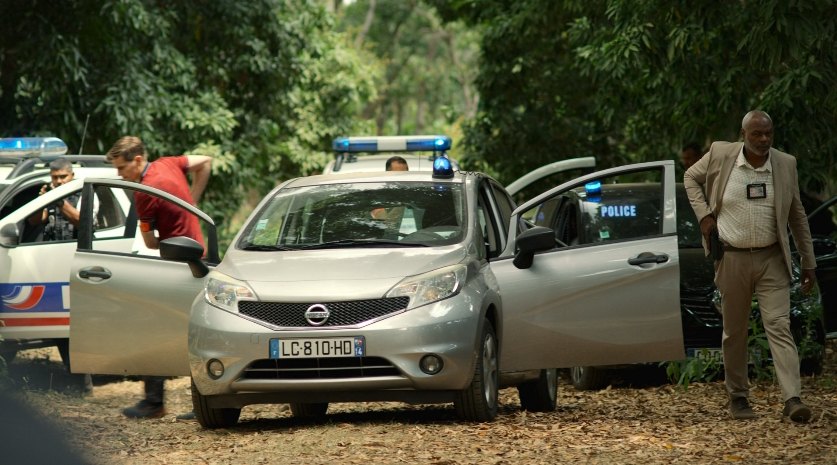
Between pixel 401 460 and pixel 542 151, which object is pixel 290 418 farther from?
pixel 542 151

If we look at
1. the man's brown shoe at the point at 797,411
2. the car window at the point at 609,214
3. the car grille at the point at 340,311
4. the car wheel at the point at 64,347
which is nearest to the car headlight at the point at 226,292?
the car grille at the point at 340,311

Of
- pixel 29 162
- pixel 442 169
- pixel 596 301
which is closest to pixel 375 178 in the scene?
pixel 442 169

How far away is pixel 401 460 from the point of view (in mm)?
7340

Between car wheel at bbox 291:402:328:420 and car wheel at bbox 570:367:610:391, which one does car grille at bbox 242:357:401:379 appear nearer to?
car wheel at bbox 291:402:328:420

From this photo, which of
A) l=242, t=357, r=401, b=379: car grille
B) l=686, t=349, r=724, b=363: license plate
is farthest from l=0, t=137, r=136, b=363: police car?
l=686, t=349, r=724, b=363: license plate

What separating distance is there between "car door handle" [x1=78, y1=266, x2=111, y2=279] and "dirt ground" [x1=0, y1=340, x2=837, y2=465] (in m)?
0.95

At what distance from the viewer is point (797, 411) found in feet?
27.9

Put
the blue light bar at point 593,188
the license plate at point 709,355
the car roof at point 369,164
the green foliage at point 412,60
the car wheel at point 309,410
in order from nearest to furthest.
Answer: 1. the car wheel at point 309,410
2. the blue light bar at point 593,188
3. the license plate at point 709,355
4. the car roof at point 369,164
5. the green foliage at point 412,60

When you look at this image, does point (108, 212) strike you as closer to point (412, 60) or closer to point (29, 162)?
point (29, 162)

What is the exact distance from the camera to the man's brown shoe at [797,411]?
848 centimetres

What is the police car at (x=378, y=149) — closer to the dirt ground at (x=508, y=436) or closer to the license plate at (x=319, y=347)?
the dirt ground at (x=508, y=436)

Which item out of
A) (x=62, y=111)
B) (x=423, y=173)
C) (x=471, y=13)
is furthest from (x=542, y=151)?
(x=423, y=173)

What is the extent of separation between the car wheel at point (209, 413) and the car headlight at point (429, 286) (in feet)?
4.45

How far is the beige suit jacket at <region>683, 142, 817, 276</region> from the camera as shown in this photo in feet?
28.1
